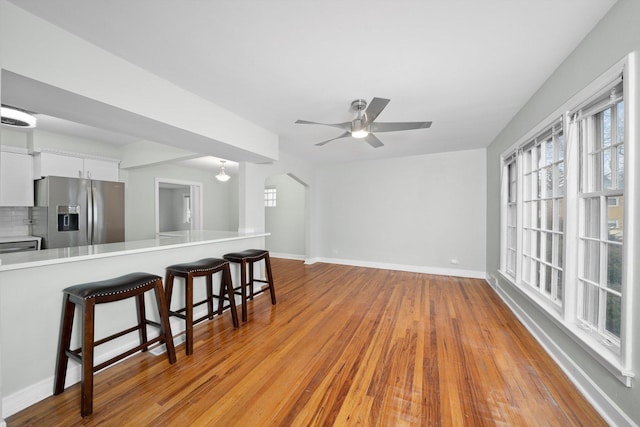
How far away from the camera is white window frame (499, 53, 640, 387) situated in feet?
4.24

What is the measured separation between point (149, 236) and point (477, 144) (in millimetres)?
6862

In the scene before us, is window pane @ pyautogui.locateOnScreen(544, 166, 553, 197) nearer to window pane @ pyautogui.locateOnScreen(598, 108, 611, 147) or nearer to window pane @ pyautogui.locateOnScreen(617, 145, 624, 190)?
window pane @ pyautogui.locateOnScreen(598, 108, 611, 147)

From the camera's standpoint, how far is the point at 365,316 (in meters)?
2.96

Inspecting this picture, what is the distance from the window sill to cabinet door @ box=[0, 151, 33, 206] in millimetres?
6660

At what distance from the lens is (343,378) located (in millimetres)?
1847

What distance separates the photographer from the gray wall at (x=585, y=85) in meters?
1.32

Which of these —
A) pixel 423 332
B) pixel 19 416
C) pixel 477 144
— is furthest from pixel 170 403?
pixel 477 144

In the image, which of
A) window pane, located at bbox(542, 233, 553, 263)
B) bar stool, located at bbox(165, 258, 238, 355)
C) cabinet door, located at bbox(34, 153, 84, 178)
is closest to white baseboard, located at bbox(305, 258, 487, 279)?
window pane, located at bbox(542, 233, 553, 263)

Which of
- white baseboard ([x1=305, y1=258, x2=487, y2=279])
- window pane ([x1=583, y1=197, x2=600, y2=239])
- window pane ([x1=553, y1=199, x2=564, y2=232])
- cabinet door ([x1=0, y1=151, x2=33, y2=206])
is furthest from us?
white baseboard ([x1=305, y1=258, x2=487, y2=279])

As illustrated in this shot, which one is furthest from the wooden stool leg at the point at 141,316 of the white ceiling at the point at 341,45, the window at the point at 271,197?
the window at the point at 271,197

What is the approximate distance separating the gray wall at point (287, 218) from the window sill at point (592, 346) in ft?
16.3

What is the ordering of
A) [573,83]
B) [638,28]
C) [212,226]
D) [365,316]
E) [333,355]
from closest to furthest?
[638,28] < [573,83] < [333,355] < [365,316] < [212,226]

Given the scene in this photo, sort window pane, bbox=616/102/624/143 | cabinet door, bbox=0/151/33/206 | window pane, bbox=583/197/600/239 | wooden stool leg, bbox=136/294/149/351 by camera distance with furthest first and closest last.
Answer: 1. cabinet door, bbox=0/151/33/206
2. wooden stool leg, bbox=136/294/149/351
3. window pane, bbox=583/197/600/239
4. window pane, bbox=616/102/624/143

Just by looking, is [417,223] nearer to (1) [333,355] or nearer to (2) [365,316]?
(2) [365,316]
